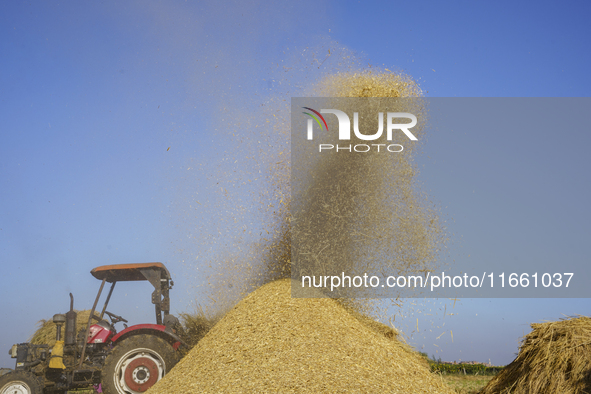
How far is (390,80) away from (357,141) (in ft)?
5.73

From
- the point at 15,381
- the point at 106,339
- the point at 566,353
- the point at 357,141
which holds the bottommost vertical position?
the point at 15,381

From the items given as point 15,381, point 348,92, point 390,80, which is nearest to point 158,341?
point 15,381

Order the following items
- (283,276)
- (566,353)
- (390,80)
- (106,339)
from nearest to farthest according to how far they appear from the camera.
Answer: (566,353), (106,339), (283,276), (390,80)

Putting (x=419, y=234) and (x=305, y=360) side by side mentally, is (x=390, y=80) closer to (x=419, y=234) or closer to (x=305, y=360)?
(x=419, y=234)

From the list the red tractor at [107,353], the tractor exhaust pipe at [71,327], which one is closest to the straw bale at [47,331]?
the red tractor at [107,353]

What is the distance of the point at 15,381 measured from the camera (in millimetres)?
8609

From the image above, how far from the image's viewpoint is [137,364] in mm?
8258

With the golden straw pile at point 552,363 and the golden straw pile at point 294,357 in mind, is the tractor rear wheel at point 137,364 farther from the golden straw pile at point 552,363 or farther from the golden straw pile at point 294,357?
the golden straw pile at point 552,363

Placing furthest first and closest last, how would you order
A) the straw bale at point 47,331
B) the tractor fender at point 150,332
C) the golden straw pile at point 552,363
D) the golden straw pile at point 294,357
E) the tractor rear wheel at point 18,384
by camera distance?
the straw bale at point 47,331 < the tractor rear wheel at point 18,384 < the tractor fender at point 150,332 < the golden straw pile at point 294,357 < the golden straw pile at point 552,363

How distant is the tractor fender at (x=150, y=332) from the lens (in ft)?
27.7

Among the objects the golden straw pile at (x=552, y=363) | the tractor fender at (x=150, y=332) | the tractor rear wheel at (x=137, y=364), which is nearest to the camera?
the golden straw pile at (x=552, y=363)

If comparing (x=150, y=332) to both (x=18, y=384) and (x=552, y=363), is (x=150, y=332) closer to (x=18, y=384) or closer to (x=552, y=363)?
(x=18, y=384)

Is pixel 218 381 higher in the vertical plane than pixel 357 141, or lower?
lower

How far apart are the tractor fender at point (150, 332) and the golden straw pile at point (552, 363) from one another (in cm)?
555
